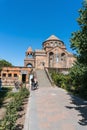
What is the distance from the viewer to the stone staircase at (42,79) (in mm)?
39062

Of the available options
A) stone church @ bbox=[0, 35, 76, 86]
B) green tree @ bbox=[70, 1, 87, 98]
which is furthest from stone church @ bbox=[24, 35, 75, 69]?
green tree @ bbox=[70, 1, 87, 98]

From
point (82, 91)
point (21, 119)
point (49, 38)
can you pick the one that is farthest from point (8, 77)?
point (21, 119)

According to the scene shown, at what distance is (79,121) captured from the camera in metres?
12.2

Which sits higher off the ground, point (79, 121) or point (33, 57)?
point (33, 57)

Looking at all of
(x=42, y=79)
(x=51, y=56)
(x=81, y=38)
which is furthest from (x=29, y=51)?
(x=81, y=38)

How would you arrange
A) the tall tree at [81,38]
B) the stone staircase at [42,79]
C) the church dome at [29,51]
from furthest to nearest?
1. the church dome at [29,51]
2. the stone staircase at [42,79]
3. the tall tree at [81,38]

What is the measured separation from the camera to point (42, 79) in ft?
143

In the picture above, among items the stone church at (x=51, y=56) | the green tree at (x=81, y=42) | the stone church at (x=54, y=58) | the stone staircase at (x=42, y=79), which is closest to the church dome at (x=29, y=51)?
the stone church at (x=51, y=56)

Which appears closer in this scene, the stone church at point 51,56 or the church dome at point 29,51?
the stone church at point 51,56

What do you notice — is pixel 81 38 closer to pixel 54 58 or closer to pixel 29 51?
pixel 54 58

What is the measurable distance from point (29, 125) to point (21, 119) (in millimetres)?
1937

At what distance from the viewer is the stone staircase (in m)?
39.1

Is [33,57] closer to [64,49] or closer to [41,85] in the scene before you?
[64,49]

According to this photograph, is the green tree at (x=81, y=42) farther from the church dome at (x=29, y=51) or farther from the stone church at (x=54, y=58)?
the church dome at (x=29, y=51)
